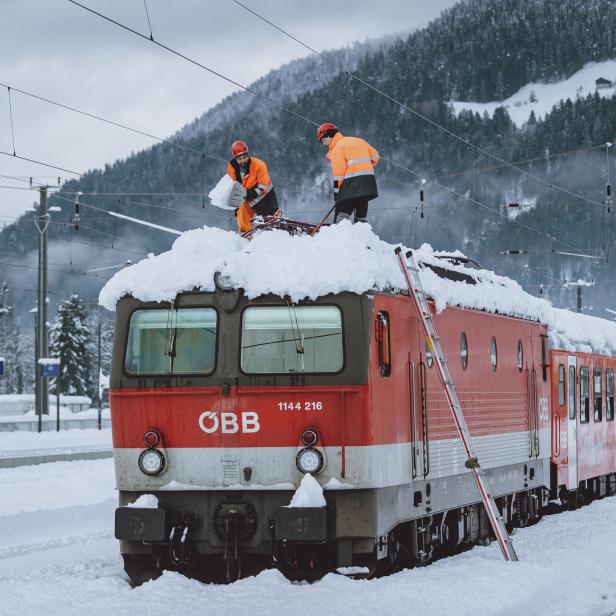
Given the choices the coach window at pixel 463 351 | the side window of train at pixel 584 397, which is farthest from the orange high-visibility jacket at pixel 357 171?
the side window of train at pixel 584 397

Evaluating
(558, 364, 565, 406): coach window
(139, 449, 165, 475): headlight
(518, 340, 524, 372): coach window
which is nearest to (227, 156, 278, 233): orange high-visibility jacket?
(139, 449, 165, 475): headlight

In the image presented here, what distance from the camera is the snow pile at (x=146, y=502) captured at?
11.8m

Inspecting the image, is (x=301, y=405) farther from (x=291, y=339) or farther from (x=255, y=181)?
(x=255, y=181)

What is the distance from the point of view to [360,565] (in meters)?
11.8

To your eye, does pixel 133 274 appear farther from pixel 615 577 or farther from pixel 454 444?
pixel 615 577

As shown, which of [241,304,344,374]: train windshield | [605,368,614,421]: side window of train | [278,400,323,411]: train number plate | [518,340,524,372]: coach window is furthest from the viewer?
[605,368,614,421]: side window of train

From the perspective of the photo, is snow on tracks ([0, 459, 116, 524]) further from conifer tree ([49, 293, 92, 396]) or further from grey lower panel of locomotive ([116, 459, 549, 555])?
conifer tree ([49, 293, 92, 396])

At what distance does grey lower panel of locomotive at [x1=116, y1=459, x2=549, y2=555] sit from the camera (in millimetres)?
11297

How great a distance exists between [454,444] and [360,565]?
3.04m

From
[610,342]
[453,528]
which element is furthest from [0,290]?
[453,528]

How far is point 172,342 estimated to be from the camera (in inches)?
482

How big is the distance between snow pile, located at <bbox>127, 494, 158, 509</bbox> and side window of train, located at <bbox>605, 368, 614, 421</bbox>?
1544 cm

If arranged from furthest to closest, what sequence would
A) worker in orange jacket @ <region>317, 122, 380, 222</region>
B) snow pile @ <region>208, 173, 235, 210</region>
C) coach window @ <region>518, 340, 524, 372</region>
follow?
1. coach window @ <region>518, 340, 524, 372</region>
2. snow pile @ <region>208, 173, 235, 210</region>
3. worker in orange jacket @ <region>317, 122, 380, 222</region>

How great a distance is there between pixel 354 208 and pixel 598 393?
41.3ft
